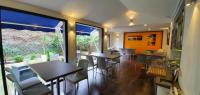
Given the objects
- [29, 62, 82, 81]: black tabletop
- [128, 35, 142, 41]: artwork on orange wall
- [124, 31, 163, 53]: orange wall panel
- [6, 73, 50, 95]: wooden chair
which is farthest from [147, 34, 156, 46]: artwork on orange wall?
[6, 73, 50, 95]: wooden chair

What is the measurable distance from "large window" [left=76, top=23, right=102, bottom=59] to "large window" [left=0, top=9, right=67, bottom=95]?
3.24 feet

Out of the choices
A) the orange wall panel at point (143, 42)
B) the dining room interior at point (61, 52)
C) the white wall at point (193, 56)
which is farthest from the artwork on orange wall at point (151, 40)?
the white wall at point (193, 56)

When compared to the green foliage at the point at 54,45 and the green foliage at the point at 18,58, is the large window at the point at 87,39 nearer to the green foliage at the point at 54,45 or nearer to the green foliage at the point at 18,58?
the green foliage at the point at 54,45

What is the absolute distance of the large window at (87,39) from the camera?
4.71 meters

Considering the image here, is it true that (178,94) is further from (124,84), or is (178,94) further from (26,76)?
(26,76)

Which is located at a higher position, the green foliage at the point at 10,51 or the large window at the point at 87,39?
the large window at the point at 87,39

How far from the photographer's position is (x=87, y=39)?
5488 mm

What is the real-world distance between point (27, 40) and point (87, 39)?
9.26 feet

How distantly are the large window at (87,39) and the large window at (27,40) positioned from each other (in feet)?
3.24

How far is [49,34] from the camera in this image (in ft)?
11.8

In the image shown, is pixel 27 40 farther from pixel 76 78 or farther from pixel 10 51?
pixel 76 78

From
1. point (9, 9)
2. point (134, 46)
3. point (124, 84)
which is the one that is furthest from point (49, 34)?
point (134, 46)

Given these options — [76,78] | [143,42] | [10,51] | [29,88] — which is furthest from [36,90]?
[143,42]

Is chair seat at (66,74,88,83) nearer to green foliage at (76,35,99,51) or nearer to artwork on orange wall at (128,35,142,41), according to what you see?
green foliage at (76,35,99,51)
